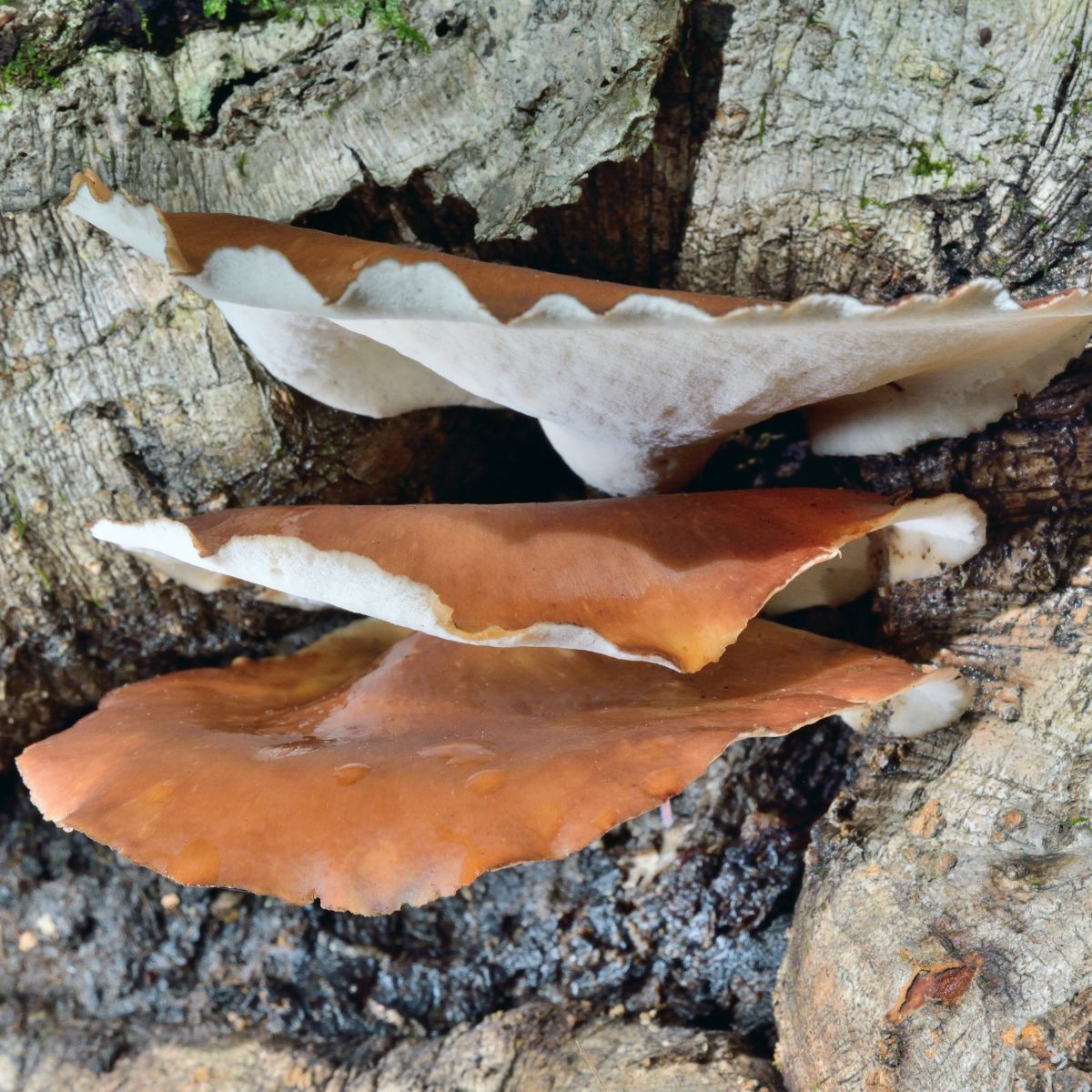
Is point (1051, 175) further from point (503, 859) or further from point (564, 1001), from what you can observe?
point (564, 1001)

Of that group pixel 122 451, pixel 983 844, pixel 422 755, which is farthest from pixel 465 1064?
pixel 122 451

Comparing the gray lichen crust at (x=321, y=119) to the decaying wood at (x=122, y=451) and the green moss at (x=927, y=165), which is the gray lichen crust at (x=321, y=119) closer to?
the decaying wood at (x=122, y=451)

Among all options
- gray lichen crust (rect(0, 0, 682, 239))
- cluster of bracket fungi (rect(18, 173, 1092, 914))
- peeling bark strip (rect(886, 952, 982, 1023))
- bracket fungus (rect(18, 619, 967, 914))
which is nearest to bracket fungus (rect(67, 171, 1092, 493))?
cluster of bracket fungi (rect(18, 173, 1092, 914))

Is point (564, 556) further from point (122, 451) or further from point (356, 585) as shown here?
point (122, 451)

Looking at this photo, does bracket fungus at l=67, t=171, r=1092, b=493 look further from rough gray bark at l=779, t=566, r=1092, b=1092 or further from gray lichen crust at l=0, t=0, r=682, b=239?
rough gray bark at l=779, t=566, r=1092, b=1092

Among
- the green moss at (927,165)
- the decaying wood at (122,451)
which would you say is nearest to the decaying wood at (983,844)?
the green moss at (927,165)

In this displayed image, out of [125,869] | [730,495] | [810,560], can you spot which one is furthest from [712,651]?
[125,869]
